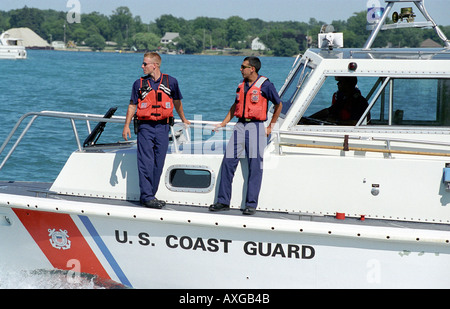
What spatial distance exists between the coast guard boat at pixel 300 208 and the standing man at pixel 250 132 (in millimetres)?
137

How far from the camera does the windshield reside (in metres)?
6.82

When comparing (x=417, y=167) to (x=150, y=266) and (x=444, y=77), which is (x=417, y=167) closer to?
(x=444, y=77)

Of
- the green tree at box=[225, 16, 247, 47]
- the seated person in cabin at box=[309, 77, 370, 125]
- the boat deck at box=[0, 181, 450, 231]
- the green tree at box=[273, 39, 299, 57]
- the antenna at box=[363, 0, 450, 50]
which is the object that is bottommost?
the boat deck at box=[0, 181, 450, 231]

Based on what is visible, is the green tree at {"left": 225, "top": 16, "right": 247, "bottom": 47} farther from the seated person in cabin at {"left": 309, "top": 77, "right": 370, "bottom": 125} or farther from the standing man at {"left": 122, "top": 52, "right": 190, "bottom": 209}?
the standing man at {"left": 122, "top": 52, "right": 190, "bottom": 209}

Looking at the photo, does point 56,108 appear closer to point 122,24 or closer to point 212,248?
point 212,248

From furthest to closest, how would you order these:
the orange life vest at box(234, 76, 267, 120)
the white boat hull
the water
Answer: the water, the orange life vest at box(234, 76, 267, 120), the white boat hull

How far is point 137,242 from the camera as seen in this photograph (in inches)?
243

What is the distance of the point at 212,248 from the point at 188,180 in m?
1.19

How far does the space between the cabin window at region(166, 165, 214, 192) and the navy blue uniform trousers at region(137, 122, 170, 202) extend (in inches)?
8.7

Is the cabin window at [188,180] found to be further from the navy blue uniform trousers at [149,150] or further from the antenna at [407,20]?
the antenna at [407,20]

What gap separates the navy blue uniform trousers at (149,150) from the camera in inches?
242

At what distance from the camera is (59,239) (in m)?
6.38

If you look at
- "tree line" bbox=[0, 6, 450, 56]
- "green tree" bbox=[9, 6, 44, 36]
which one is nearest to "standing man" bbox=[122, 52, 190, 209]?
"tree line" bbox=[0, 6, 450, 56]

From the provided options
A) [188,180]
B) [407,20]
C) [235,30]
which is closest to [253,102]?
[188,180]
